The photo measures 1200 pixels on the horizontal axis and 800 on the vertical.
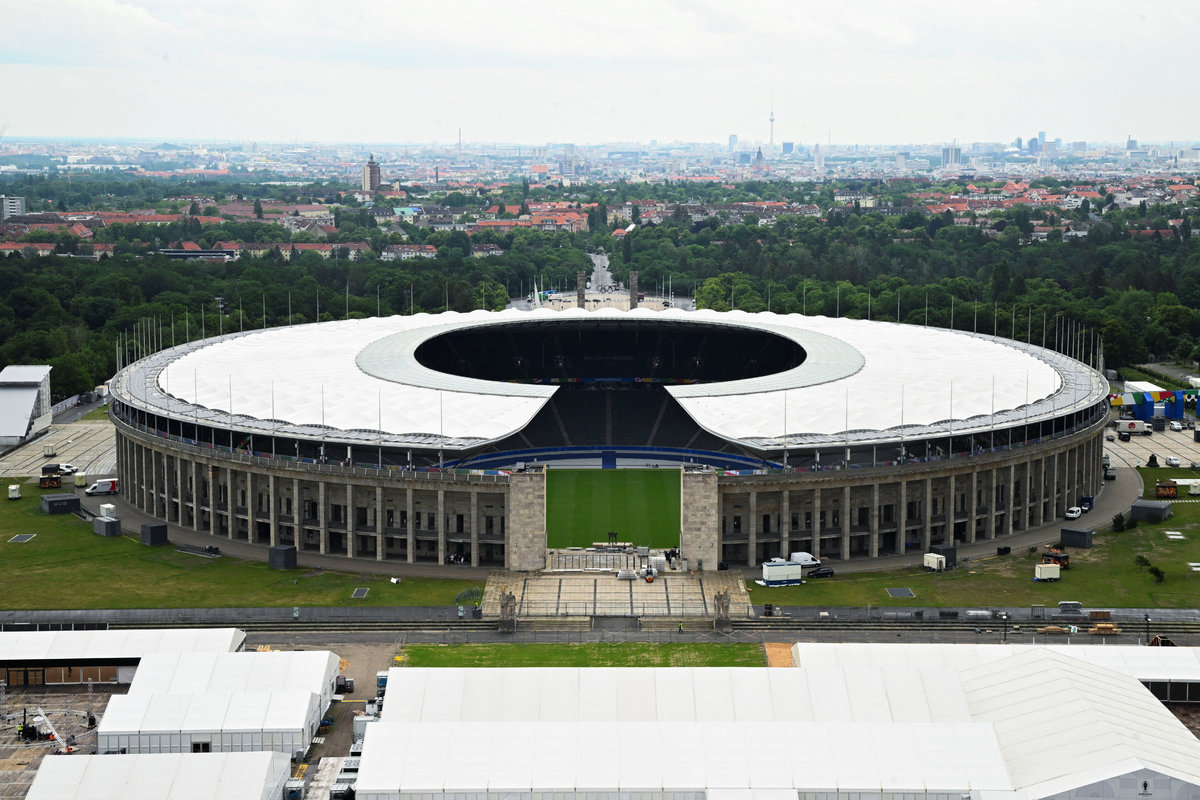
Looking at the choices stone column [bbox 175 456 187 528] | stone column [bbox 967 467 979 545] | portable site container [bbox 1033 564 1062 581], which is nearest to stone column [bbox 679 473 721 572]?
stone column [bbox 967 467 979 545]

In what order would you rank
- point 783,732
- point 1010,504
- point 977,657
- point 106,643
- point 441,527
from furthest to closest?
point 1010,504
point 441,527
point 106,643
point 977,657
point 783,732

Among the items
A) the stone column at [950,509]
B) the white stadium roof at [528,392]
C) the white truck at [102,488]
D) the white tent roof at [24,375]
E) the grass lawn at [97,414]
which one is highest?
the white stadium roof at [528,392]

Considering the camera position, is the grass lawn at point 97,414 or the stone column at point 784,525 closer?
the stone column at point 784,525

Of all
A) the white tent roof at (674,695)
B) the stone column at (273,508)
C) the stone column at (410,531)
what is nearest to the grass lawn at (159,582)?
the stone column at (273,508)

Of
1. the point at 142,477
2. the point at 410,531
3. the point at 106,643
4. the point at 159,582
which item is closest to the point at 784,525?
the point at 410,531

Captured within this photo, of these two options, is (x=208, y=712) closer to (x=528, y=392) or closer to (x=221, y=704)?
(x=221, y=704)

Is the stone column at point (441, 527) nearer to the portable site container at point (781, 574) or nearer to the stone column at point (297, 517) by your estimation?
the stone column at point (297, 517)
